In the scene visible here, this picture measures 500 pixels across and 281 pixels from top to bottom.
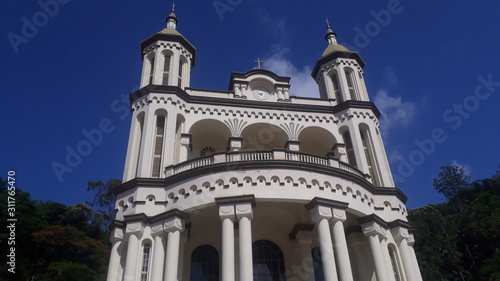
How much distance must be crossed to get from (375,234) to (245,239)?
639cm

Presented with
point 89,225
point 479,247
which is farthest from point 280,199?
point 89,225

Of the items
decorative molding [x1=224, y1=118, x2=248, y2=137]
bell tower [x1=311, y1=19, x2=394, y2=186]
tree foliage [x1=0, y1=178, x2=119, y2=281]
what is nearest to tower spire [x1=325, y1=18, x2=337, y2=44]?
bell tower [x1=311, y1=19, x2=394, y2=186]

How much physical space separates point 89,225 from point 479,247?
41.3m

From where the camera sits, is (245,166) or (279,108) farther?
(279,108)

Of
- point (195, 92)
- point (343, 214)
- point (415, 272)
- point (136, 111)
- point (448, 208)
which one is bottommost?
point (415, 272)

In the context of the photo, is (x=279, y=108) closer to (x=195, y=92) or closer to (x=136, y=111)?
(x=195, y=92)

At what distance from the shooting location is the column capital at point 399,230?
18.8 meters

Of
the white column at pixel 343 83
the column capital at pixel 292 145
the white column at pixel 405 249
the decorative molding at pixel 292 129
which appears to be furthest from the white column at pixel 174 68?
the white column at pixel 405 249

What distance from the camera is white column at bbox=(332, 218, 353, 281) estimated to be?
48.5 feet

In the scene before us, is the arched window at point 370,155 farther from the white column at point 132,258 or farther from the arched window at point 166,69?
the white column at point 132,258

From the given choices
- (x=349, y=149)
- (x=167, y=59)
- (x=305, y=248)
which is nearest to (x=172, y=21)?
(x=167, y=59)

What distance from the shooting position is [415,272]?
1825 centimetres

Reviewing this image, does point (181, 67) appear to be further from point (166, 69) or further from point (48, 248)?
point (48, 248)

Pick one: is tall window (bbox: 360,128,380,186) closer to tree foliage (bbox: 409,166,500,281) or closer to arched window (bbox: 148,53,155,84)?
arched window (bbox: 148,53,155,84)
